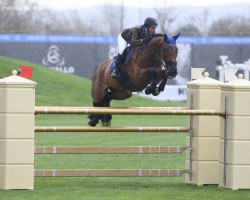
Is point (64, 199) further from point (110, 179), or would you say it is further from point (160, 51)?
point (160, 51)

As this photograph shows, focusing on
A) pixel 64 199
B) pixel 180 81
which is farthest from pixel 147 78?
pixel 180 81

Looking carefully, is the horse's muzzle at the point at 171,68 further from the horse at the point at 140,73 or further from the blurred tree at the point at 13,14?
the blurred tree at the point at 13,14

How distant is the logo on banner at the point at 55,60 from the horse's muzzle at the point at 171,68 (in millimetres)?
26281

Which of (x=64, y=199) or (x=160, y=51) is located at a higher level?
(x=160, y=51)

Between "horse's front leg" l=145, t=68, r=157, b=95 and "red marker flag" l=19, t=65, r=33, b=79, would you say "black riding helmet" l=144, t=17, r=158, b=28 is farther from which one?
"red marker flag" l=19, t=65, r=33, b=79

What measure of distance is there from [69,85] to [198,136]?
20.8 m

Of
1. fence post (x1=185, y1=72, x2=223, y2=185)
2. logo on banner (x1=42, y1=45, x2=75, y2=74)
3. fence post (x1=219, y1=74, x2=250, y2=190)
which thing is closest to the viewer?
fence post (x1=219, y1=74, x2=250, y2=190)

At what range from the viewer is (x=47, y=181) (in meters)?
10.3

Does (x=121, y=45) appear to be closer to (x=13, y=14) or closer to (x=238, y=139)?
(x=238, y=139)

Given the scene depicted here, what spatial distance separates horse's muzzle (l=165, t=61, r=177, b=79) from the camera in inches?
421

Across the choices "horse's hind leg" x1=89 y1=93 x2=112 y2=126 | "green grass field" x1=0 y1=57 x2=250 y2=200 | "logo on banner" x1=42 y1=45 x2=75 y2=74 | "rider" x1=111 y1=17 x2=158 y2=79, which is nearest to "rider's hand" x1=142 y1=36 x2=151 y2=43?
"rider" x1=111 y1=17 x2=158 y2=79

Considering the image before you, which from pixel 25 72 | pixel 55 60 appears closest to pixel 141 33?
pixel 25 72

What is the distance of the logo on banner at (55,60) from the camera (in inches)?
1453

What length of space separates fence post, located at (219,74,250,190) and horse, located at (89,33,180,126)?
1.54m
